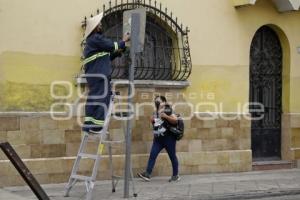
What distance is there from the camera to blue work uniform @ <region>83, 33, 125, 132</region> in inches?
357

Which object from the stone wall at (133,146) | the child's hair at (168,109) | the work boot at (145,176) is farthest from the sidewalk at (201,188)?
the child's hair at (168,109)

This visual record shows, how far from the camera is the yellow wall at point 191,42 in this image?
1050 centimetres

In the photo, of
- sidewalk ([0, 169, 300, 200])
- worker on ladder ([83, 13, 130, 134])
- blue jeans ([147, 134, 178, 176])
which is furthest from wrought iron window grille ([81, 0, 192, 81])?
worker on ladder ([83, 13, 130, 134])

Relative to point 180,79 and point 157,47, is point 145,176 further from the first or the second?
point 157,47

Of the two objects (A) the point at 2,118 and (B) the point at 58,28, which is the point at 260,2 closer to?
(B) the point at 58,28

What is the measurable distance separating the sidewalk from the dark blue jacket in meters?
2.02

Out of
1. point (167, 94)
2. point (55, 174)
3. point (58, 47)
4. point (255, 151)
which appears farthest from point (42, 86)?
point (255, 151)

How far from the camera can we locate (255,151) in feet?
44.8

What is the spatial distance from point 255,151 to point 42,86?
532 centimetres

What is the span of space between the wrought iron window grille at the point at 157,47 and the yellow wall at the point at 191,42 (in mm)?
262

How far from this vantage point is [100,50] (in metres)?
9.11

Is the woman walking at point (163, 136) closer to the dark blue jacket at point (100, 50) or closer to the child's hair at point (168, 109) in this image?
the child's hair at point (168, 109)

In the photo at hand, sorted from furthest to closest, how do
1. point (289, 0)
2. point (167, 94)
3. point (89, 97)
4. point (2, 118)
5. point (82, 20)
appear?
point (289, 0)
point (167, 94)
point (82, 20)
point (2, 118)
point (89, 97)

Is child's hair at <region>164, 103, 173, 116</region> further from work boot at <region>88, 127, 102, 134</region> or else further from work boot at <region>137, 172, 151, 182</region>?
work boot at <region>88, 127, 102, 134</region>
